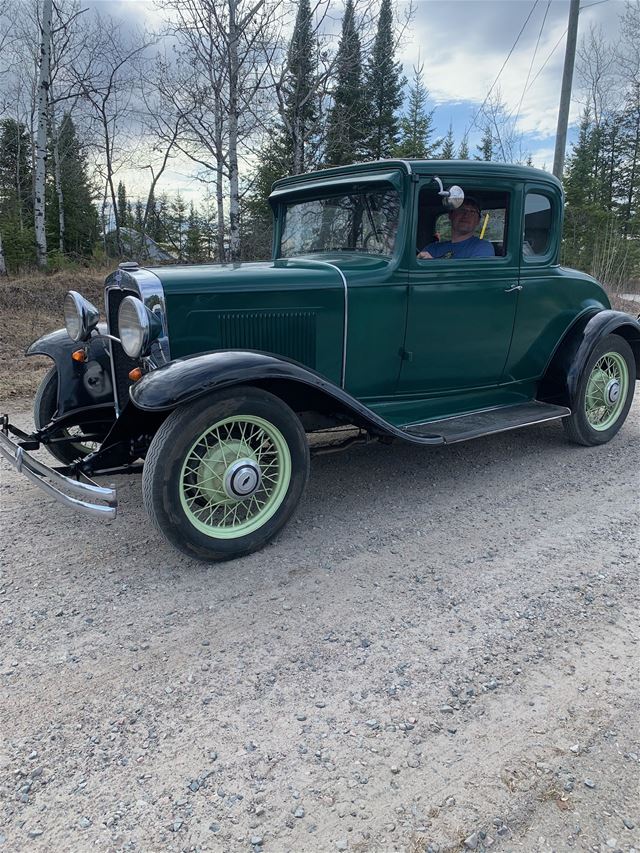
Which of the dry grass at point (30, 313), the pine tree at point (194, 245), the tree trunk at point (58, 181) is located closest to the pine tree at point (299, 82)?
the pine tree at point (194, 245)

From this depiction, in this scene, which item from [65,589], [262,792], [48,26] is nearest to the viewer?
[262,792]

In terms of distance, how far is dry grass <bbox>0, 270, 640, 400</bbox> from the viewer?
657 centimetres

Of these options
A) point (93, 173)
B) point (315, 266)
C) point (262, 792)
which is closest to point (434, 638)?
point (262, 792)

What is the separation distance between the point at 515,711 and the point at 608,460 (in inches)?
119

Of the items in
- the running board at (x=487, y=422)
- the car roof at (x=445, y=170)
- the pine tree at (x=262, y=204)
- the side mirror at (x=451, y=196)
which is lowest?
the running board at (x=487, y=422)

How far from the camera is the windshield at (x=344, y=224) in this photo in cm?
387

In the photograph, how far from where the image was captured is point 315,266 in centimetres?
382

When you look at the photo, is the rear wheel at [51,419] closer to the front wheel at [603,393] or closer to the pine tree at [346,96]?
the front wheel at [603,393]

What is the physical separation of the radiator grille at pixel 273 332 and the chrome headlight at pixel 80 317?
0.77m

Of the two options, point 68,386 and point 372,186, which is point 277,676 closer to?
point 68,386

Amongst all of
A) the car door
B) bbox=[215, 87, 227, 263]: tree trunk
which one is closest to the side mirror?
Result: the car door

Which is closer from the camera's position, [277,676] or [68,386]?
[277,676]

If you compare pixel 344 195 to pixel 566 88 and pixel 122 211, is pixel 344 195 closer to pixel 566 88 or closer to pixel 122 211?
pixel 566 88

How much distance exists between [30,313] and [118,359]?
7.36 meters
